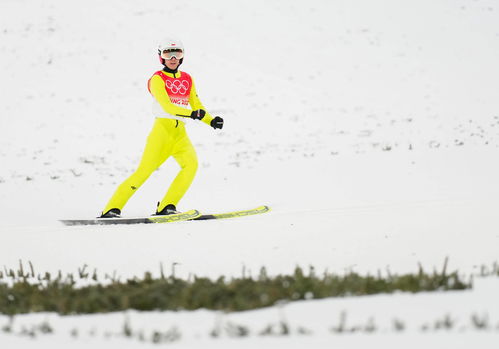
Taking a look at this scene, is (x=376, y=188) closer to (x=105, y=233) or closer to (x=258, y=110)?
(x=105, y=233)

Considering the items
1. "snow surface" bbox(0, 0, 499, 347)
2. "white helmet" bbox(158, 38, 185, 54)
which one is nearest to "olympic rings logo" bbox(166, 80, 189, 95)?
"white helmet" bbox(158, 38, 185, 54)

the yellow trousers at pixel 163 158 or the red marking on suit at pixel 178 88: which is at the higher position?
the red marking on suit at pixel 178 88

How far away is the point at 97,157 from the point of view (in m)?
17.5

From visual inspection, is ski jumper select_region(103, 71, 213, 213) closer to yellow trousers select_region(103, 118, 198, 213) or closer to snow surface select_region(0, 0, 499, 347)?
yellow trousers select_region(103, 118, 198, 213)

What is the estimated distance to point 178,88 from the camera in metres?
8.80

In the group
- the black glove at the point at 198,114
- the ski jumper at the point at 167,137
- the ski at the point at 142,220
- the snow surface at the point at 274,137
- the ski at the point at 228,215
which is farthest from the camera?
the ski at the point at 228,215

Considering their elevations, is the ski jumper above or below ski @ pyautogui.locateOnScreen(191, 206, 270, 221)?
above

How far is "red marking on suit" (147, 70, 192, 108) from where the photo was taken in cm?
871

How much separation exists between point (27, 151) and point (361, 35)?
18.2 metres

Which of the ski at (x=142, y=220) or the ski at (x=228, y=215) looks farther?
the ski at (x=228, y=215)

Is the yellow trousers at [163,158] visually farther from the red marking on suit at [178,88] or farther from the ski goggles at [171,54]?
the ski goggles at [171,54]

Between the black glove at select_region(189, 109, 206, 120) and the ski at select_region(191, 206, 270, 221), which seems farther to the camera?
the ski at select_region(191, 206, 270, 221)

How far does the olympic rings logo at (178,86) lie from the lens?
8719 millimetres

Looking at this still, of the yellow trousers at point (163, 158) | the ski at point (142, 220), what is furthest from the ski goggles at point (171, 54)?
the ski at point (142, 220)
